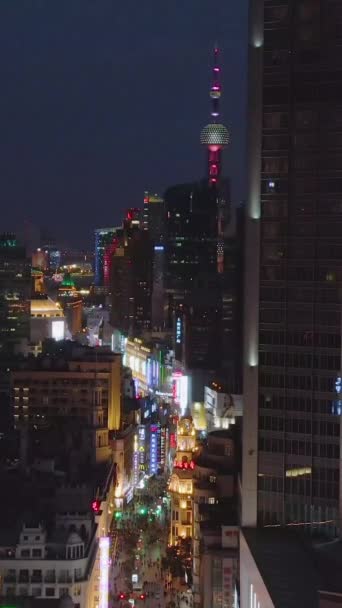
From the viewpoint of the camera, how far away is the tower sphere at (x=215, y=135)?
56781mm

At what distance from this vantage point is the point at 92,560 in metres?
16.2

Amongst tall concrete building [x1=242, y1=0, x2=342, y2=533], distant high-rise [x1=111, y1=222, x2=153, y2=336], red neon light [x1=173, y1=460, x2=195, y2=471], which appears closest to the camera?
tall concrete building [x1=242, y1=0, x2=342, y2=533]

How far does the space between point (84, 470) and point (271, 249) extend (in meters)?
11.4

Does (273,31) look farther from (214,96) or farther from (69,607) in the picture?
(214,96)

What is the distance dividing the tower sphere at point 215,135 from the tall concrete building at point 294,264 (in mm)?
42560

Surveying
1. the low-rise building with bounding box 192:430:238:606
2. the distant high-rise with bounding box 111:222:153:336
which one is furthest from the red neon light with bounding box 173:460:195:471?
the distant high-rise with bounding box 111:222:153:336

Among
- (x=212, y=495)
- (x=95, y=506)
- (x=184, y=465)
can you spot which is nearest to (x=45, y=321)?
(x=184, y=465)

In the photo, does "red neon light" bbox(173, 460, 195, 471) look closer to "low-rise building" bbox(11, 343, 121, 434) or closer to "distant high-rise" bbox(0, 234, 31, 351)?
"low-rise building" bbox(11, 343, 121, 434)

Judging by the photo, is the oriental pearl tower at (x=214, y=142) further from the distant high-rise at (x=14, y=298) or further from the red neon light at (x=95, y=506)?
the red neon light at (x=95, y=506)

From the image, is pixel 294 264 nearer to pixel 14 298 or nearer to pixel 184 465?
pixel 184 465

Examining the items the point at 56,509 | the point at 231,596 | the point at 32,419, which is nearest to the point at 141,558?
the point at 56,509

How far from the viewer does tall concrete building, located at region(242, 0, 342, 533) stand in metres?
14.4

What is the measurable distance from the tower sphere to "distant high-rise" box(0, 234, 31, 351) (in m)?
13.8

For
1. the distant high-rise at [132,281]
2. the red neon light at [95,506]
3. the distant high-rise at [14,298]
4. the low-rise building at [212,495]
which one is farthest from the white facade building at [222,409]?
the distant high-rise at [132,281]
